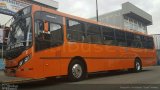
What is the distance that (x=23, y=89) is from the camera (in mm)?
10547

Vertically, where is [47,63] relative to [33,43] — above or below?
below

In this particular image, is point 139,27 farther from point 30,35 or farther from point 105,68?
point 30,35

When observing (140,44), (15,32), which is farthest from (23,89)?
(140,44)

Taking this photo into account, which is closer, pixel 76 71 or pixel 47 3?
pixel 76 71

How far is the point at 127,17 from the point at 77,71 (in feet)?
114

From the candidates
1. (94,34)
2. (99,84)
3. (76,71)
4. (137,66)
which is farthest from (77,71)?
(137,66)

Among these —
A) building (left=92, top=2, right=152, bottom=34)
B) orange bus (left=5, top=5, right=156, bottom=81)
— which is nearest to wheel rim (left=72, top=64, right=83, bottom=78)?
orange bus (left=5, top=5, right=156, bottom=81)

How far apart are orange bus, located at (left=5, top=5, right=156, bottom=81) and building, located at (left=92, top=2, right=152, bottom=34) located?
28251mm

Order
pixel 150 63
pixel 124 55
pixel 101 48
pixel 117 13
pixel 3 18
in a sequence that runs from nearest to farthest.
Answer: pixel 101 48
pixel 124 55
pixel 150 63
pixel 3 18
pixel 117 13

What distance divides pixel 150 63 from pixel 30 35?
14131mm

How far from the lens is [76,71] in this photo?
13.3 meters

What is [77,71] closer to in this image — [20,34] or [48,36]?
[48,36]

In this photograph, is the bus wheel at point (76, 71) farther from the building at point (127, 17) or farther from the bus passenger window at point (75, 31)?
the building at point (127, 17)

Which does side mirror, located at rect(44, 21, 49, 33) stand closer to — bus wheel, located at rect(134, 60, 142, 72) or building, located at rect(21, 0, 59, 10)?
bus wheel, located at rect(134, 60, 142, 72)
